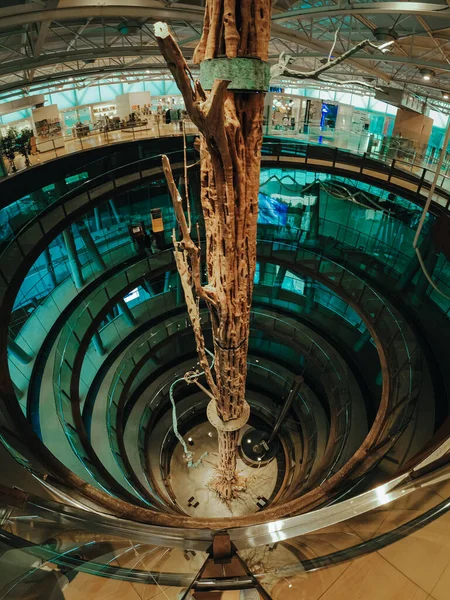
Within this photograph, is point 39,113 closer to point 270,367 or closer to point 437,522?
point 270,367

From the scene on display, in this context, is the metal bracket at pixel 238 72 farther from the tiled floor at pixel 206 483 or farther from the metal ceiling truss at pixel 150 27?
the tiled floor at pixel 206 483

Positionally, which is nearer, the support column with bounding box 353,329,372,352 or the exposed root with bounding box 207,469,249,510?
the exposed root with bounding box 207,469,249,510

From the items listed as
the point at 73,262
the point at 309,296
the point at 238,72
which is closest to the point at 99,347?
the point at 73,262

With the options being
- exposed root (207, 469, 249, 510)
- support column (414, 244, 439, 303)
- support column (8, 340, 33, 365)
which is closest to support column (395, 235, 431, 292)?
support column (414, 244, 439, 303)

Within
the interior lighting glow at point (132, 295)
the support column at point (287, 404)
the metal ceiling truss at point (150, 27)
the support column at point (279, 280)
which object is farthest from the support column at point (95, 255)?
the support column at point (287, 404)

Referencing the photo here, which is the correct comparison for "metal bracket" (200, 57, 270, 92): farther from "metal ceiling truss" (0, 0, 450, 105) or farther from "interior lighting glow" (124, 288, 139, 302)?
"interior lighting glow" (124, 288, 139, 302)

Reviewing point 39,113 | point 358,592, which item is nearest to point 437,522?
point 358,592
